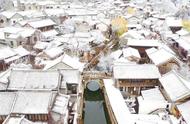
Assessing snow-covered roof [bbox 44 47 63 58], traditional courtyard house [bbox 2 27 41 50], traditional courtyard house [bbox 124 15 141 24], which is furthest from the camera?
traditional courtyard house [bbox 124 15 141 24]

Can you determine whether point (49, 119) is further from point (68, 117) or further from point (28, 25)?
point (28, 25)

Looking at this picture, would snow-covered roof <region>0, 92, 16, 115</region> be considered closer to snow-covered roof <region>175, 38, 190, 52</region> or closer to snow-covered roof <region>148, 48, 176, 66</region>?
snow-covered roof <region>148, 48, 176, 66</region>

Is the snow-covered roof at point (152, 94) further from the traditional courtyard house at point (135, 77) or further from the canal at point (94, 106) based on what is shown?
the canal at point (94, 106)

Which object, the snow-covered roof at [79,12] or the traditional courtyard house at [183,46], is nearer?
the traditional courtyard house at [183,46]

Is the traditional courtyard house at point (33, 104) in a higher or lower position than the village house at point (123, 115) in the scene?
higher

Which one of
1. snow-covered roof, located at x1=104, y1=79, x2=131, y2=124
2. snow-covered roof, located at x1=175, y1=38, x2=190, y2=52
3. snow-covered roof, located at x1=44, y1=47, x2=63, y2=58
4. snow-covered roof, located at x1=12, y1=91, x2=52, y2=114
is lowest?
snow-covered roof, located at x1=104, y1=79, x2=131, y2=124

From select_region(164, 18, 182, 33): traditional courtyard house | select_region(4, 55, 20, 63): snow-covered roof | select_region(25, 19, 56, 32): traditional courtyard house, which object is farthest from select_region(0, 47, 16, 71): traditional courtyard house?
select_region(164, 18, 182, 33): traditional courtyard house

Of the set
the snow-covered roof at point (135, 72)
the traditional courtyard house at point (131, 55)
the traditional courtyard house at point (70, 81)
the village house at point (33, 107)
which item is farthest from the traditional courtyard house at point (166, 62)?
the village house at point (33, 107)
